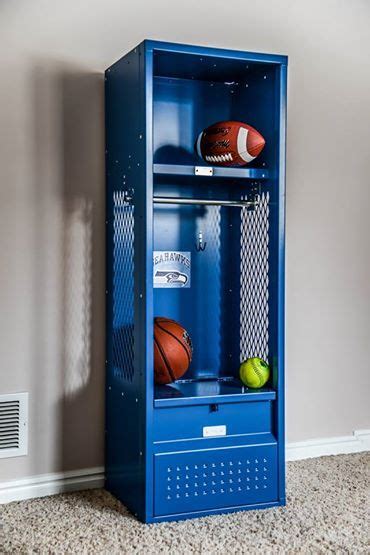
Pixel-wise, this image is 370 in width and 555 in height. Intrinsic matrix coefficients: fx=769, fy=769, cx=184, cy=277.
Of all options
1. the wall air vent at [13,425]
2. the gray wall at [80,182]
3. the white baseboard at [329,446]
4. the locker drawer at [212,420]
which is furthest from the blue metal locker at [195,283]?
the white baseboard at [329,446]

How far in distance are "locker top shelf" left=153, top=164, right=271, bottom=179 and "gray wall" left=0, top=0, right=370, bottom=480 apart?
1.56ft

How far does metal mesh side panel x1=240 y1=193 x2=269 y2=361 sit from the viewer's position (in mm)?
3262

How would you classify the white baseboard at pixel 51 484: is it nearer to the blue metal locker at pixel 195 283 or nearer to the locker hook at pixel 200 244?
the blue metal locker at pixel 195 283

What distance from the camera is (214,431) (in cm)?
303

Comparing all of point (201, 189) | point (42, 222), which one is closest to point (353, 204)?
point (201, 189)

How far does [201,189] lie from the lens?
11.2ft

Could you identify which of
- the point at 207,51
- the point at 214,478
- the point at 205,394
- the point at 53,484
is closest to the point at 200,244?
the point at 205,394

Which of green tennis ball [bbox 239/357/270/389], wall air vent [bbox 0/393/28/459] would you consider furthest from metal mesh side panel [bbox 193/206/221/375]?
wall air vent [bbox 0/393/28/459]

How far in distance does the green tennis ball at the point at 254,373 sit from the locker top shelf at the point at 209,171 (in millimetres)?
746

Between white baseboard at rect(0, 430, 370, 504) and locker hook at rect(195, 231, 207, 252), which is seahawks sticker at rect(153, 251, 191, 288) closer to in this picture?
locker hook at rect(195, 231, 207, 252)

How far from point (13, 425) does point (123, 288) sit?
73 centimetres

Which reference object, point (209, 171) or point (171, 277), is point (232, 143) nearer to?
point (209, 171)

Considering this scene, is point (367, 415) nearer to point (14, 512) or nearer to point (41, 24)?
point (14, 512)

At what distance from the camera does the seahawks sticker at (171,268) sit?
3.34 m
